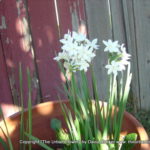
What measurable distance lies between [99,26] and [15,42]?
582 millimetres

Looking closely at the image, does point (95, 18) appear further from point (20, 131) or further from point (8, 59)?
point (20, 131)

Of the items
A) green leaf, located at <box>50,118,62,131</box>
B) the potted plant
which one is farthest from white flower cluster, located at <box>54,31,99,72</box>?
green leaf, located at <box>50,118,62,131</box>

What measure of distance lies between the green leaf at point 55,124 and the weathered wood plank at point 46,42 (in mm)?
673

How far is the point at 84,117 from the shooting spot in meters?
1.52

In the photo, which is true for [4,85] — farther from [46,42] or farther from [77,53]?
[77,53]

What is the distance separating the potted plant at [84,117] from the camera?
4.45 feet

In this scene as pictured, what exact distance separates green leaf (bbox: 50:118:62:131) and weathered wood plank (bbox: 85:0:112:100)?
87 cm

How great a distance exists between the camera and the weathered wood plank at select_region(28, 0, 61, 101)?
7.00 feet

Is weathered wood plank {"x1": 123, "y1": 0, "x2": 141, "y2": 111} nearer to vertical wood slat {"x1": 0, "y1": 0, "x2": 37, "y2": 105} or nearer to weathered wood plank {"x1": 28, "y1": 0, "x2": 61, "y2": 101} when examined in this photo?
weathered wood plank {"x1": 28, "y1": 0, "x2": 61, "y2": 101}

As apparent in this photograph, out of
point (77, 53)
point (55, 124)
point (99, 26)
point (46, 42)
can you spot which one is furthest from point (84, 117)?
point (99, 26)

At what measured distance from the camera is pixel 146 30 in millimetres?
2408

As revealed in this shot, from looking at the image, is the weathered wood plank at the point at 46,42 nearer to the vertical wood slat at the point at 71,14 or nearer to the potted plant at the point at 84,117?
the vertical wood slat at the point at 71,14

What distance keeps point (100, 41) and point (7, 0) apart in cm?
69

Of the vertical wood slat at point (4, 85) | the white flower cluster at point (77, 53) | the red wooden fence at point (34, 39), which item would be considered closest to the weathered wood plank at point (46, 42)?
the red wooden fence at point (34, 39)
